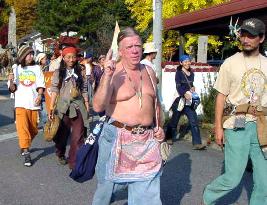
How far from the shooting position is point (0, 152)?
8.55 metres

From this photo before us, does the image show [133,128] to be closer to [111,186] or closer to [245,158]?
[111,186]

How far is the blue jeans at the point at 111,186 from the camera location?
13.3 ft

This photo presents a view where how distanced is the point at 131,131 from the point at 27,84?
4.06 metres

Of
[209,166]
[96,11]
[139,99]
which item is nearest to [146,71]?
[139,99]

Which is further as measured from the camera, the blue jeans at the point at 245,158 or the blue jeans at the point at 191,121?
the blue jeans at the point at 191,121

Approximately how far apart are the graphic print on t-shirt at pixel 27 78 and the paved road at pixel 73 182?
3.85 feet

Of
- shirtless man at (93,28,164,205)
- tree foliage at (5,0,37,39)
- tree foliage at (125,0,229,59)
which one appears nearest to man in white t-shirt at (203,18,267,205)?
shirtless man at (93,28,164,205)

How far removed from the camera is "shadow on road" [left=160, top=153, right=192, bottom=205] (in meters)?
5.84

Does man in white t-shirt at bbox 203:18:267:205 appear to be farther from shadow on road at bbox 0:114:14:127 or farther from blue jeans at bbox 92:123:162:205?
shadow on road at bbox 0:114:14:127

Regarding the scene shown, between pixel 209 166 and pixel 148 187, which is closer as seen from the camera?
pixel 148 187

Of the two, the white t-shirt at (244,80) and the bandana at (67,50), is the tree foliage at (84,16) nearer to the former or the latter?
the bandana at (67,50)

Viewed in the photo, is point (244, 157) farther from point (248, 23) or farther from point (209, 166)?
point (209, 166)

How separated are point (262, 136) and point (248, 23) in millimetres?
981

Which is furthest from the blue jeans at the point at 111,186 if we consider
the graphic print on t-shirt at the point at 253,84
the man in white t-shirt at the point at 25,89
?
the man in white t-shirt at the point at 25,89
